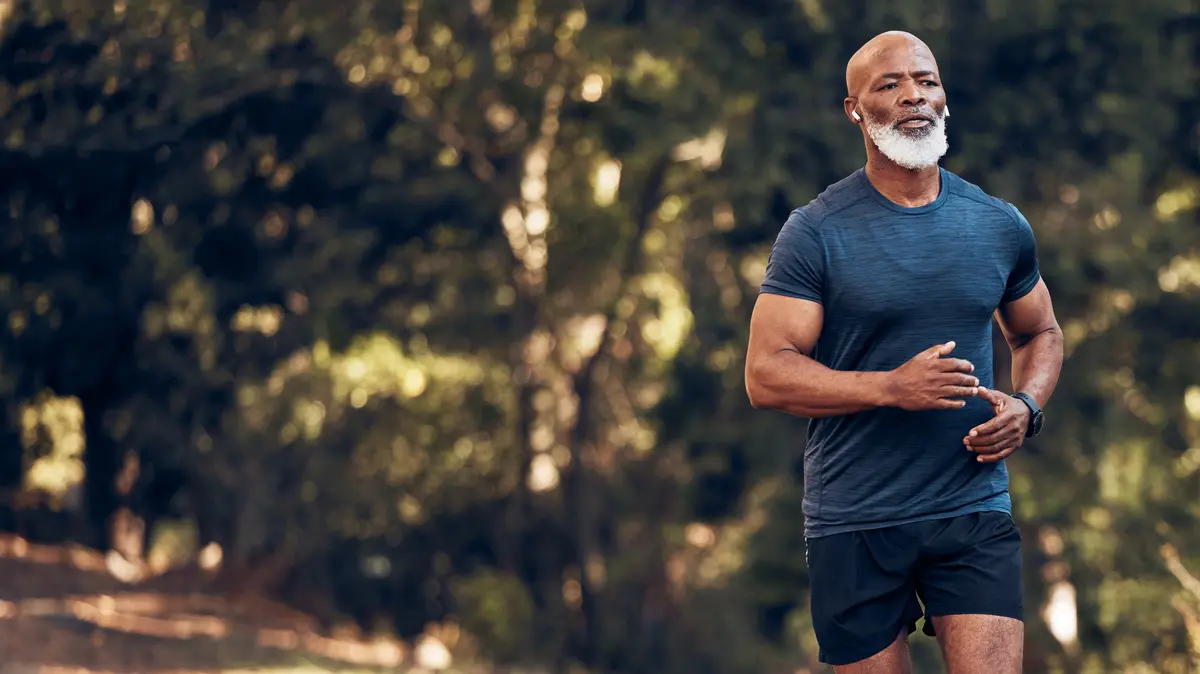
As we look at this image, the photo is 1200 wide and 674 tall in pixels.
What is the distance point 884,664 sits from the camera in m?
3.98

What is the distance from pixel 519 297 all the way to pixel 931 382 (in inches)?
695

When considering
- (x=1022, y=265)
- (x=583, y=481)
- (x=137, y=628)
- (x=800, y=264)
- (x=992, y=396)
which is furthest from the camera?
(x=583, y=481)

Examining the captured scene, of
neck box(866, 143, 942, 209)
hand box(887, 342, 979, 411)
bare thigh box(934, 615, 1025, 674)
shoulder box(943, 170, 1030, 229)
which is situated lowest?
bare thigh box(934, 615, 1025, 674)

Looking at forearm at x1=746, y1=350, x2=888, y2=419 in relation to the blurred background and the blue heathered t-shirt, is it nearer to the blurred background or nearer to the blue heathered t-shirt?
the blue heathered t-shirt

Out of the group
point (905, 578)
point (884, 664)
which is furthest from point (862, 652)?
point (905, 578)

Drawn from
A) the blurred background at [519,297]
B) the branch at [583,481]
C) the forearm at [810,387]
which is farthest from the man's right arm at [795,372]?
the branch at [583,481]

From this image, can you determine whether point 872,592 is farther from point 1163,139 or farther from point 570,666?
point 570,666

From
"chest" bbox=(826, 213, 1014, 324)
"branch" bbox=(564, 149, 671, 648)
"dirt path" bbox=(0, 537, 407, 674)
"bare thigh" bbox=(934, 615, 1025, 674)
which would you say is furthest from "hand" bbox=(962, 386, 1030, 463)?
"branch" bbox=(564, 149, 671, 648)

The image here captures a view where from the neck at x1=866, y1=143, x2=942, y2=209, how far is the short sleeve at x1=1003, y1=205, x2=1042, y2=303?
0.21 m

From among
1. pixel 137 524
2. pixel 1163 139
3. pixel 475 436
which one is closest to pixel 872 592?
pixel 1163 139

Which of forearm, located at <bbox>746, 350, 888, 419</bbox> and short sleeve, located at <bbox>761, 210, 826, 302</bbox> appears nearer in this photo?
forearm, located at <bbox>746, 350, 888, 419</bbox>

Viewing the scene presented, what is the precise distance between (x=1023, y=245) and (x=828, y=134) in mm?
13477

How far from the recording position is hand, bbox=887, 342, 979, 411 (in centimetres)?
368

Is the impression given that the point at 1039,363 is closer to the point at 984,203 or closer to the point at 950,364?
the point at 984,203
